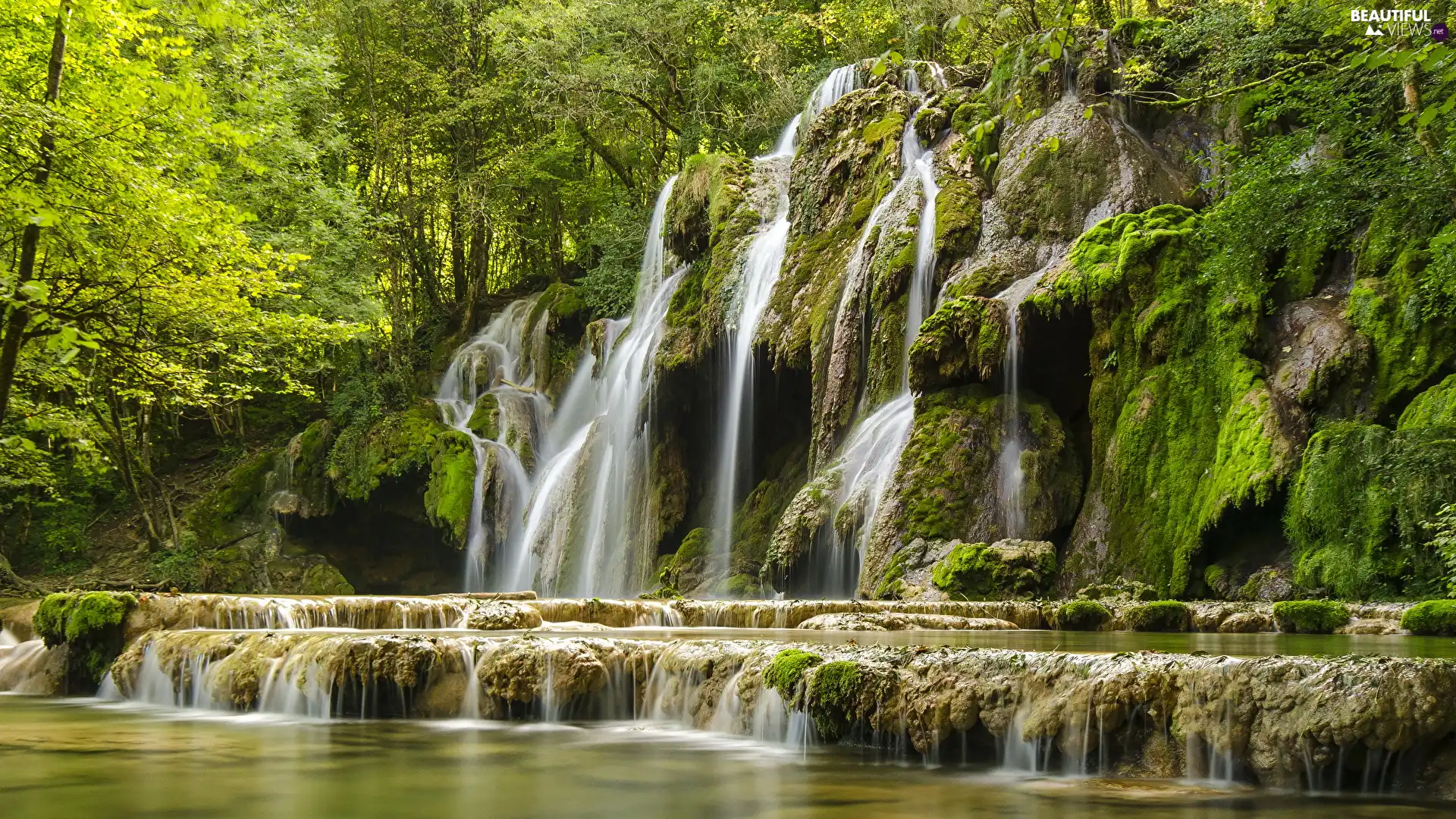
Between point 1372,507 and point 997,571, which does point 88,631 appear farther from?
point 1372,507

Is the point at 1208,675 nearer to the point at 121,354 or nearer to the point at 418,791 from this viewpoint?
the point at 418,791

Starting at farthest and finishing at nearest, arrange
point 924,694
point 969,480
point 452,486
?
point 452,486, point 969,480, point 924,694

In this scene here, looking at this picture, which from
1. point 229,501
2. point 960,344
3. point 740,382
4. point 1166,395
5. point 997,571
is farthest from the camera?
point 229,501

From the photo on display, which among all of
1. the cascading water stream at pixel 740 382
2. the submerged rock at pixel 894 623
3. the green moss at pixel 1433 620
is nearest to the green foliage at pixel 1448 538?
the green moss at pixel 1433 620

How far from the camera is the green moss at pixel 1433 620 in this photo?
7754mm

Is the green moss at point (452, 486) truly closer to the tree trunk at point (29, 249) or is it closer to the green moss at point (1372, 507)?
the tree trunk at point (29, 249)

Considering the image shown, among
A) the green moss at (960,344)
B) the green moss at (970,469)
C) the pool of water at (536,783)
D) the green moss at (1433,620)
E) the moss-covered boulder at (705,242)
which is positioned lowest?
the pool of water at (536,783)

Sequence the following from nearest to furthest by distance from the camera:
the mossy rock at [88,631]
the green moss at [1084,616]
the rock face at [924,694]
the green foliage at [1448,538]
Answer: the rock face at [924,694] < the green foliage at [1448,538] < the mossy rock at [88,631] < the green moss at [1084,616]

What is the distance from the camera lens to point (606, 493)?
22078 mm

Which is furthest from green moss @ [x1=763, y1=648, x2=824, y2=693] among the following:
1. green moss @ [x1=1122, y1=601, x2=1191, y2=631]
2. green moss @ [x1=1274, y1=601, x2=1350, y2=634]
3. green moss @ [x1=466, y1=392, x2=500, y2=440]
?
green moss @ [x1=466, y1=392, x2=500, y2=440]

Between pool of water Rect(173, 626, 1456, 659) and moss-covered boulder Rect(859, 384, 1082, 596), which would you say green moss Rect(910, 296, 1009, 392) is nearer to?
moss-covered boulder Rect(859, 384, 1082, 596)

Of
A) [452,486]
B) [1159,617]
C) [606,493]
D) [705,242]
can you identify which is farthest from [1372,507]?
[452,486]

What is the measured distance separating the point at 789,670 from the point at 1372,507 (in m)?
7.91

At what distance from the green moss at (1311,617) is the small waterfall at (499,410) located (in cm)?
1880
